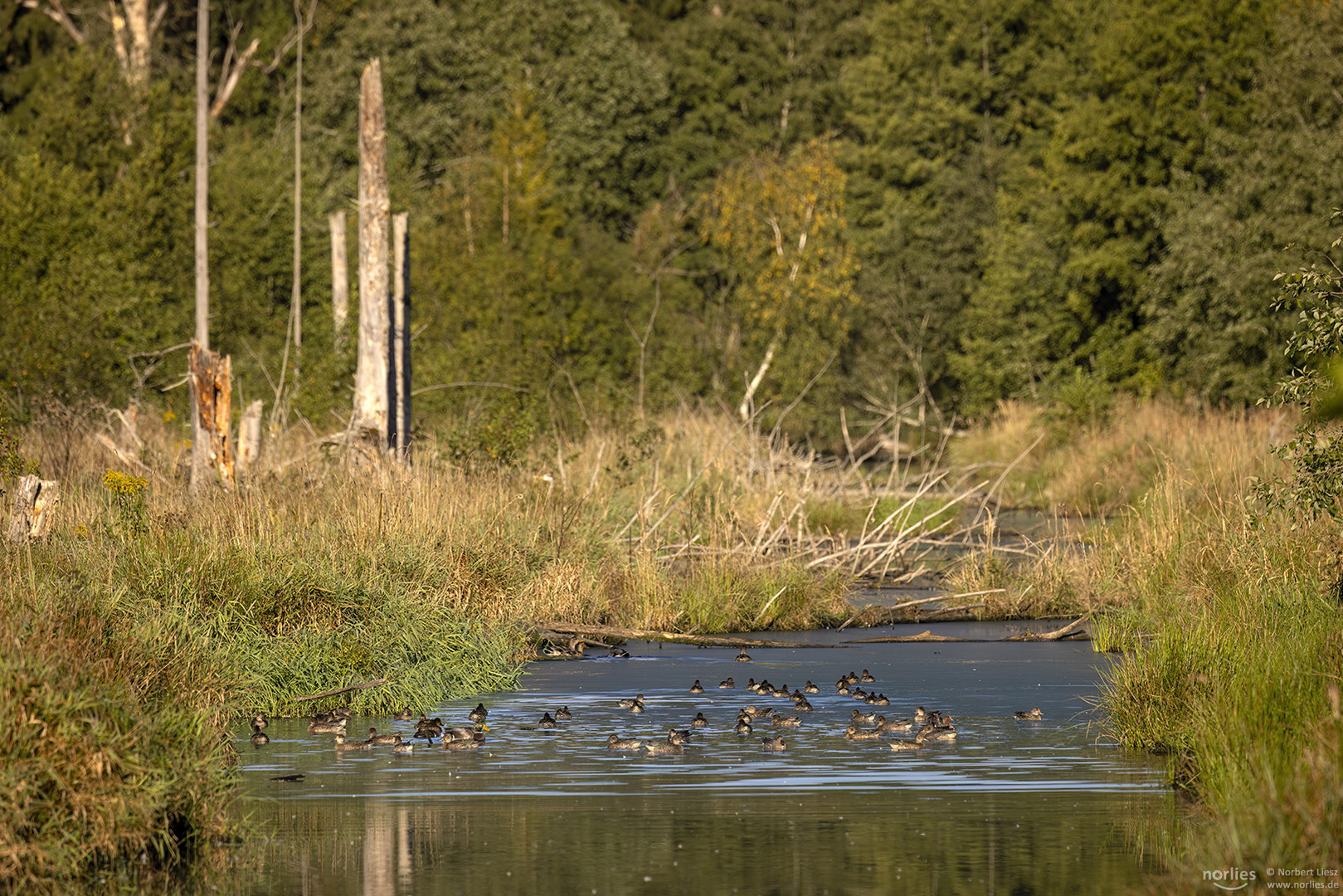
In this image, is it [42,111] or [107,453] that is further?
[42,111]

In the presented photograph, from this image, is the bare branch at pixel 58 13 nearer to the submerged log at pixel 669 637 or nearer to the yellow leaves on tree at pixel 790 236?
the yellow leaves on tree at pixel 790 236

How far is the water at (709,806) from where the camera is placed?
28.4 feet

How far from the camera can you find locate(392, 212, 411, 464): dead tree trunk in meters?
26.4

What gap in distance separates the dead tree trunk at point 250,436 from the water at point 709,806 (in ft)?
28.0

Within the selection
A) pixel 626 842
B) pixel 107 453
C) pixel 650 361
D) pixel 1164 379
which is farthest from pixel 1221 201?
pixel 626 842

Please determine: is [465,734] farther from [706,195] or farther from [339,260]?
[706,195]

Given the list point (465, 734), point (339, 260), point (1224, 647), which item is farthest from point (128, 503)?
point (339, 260)

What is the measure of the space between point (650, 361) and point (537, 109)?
1186cm

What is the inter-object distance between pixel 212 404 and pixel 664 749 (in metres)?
11.0

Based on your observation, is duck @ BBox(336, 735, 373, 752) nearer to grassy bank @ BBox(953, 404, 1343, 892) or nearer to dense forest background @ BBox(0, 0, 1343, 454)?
grassy bank @ BBox(953, 404, 1343, 892)

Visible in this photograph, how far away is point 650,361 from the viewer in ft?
174

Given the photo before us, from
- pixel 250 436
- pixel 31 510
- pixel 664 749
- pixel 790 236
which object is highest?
pixel 790 236

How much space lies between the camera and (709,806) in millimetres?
10336

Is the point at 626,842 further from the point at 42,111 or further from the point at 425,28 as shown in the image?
the point at 425,28
